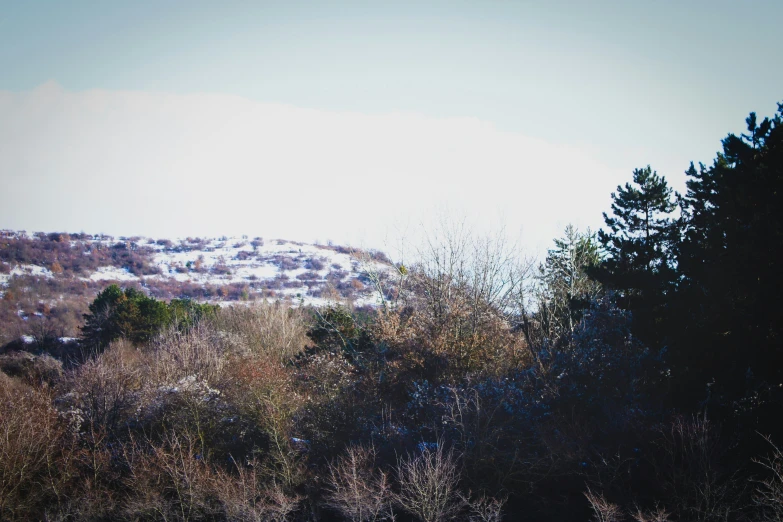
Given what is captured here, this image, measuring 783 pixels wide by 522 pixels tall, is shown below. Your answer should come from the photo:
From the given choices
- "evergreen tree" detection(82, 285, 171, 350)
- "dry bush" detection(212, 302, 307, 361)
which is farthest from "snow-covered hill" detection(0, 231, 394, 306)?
"evergreen tree" detection(82, 285, 171, 350)

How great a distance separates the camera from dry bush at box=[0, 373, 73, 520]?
20.0 m

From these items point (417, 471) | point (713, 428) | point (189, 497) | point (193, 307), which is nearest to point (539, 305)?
point (713, 428)

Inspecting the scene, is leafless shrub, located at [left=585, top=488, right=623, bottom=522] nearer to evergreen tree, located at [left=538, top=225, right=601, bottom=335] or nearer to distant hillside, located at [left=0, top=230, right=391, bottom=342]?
evergreen tree, located at [left=538, top=225, right=601, bottom=335]

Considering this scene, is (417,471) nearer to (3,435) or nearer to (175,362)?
(3,435)

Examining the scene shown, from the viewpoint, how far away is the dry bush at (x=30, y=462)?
2002cm

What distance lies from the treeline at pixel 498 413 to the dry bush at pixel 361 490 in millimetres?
Answer: 149

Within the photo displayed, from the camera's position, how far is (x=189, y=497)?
20.2 m

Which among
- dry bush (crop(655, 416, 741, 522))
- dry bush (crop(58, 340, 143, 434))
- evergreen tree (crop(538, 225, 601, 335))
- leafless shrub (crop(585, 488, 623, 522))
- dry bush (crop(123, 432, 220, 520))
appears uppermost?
evergreen tree (crop(538, 225, 601, 335))

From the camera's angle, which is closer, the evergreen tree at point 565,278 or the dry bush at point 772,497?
the dry bush at point 772,497

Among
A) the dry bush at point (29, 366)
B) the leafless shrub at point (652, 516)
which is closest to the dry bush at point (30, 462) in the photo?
the dry bush at point (29, 366)

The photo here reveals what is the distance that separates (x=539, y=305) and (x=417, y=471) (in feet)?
58.8

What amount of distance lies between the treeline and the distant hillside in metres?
67.8

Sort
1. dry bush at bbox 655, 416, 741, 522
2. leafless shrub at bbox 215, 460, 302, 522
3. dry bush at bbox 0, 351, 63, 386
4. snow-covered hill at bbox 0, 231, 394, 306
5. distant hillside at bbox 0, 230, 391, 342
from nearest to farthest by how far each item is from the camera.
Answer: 1. dry bush at bbox 655, 416, 741, 522
2. leafless shrub at bbox 215, 460, 302, 522
3. dry bush at bbox 0, 351, 63, 386
4. distant hillside at bbox 0, 230, 391, 342
5. snow-covered hill at bbox 0, 231, 394, 306

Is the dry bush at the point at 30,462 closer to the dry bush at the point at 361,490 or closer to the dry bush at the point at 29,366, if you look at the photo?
the dry bush at the point at 361,490
